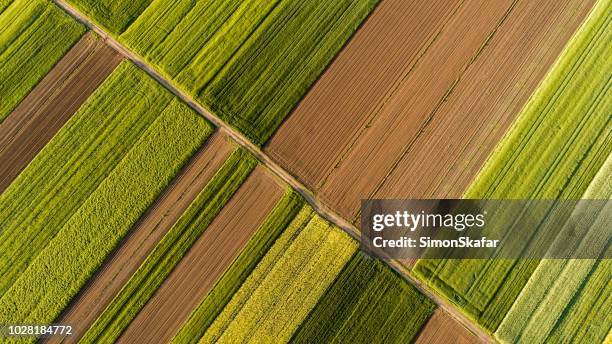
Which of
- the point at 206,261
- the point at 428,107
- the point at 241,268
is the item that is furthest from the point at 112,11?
the point at 428,107

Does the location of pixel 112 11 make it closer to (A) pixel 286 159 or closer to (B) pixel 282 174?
(A) pixel 286 159

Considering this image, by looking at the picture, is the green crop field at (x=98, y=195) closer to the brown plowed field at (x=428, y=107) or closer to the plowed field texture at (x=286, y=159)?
the plowed field texture at (x=286, y=159)

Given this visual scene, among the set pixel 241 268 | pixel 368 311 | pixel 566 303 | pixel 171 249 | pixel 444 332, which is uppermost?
pixel 566 303

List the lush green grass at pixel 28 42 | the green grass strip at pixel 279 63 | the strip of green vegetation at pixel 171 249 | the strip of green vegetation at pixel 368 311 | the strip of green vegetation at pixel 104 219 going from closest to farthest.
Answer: the strip of green vegetation at pixel 368 311
the strip of green vegetation at pixel 171 249
the strip of green vegetation at pixel 104 219
the green grass strip at pixel 279 63
the lush green grass at pixel 28 42

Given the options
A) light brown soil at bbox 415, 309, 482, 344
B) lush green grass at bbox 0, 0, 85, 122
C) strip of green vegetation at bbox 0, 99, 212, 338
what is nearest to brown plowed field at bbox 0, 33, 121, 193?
lush green grass at bbox 0, 0, 85, 122

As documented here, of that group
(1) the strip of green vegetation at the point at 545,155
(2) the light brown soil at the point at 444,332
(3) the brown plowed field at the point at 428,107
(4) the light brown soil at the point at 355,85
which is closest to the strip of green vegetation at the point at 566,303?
(1) the strip of green vegetation at the point at 545,155

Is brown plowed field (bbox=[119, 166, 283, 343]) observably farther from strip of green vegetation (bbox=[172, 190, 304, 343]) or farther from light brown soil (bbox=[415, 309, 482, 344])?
light brown soil (bbox=[415, 309, 482, 344])
